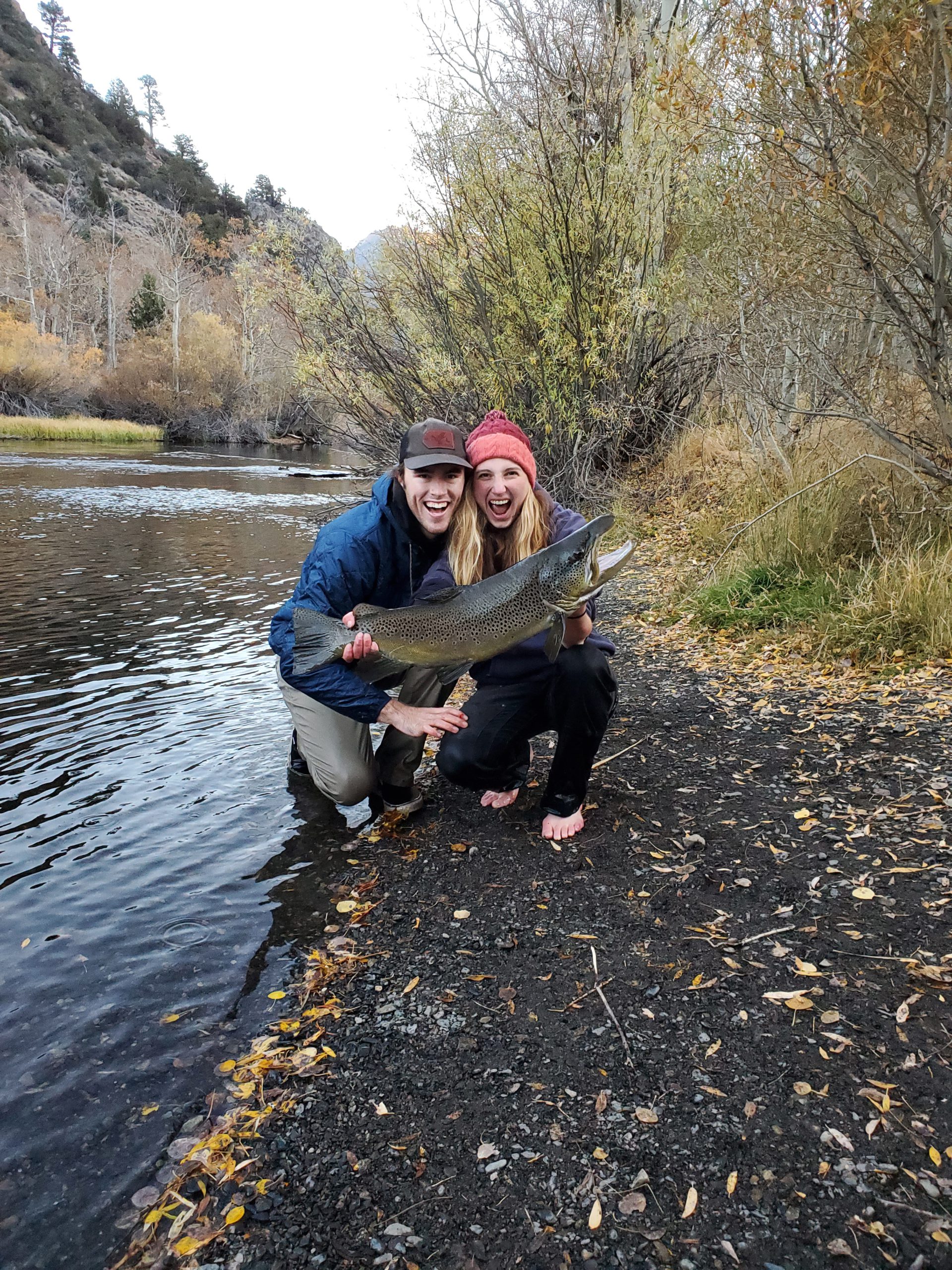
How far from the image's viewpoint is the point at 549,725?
417 centimetres

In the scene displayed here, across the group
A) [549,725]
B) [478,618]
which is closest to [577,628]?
[478,618]

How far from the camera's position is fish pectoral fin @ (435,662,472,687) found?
393cm

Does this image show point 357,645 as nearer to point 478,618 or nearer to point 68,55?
point 478,618

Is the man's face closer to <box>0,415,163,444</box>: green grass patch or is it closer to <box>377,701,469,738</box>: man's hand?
<box>377,701,469,738</box>: man's hand

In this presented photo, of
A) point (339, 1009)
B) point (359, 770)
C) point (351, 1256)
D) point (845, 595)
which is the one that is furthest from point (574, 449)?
point (351, 1256)

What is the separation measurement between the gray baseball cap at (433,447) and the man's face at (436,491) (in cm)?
5

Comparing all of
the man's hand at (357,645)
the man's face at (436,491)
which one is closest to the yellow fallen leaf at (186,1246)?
the man's hand at (357,645)

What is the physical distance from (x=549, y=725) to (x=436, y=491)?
4.69 feet

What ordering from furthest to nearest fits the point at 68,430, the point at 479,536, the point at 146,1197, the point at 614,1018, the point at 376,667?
the point at 68,430, the point at 376,667, the point at 479,536, the point at 614,1018, the point at 146,1197

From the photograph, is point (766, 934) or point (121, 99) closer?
point (766, 934)

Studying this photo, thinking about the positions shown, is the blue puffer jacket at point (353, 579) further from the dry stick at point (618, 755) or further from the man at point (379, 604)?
the dry stick at point (618, 755)

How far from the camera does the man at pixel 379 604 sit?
3.88 metres

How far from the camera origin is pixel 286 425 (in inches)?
2239

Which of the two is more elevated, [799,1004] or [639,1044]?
[799,1004]
